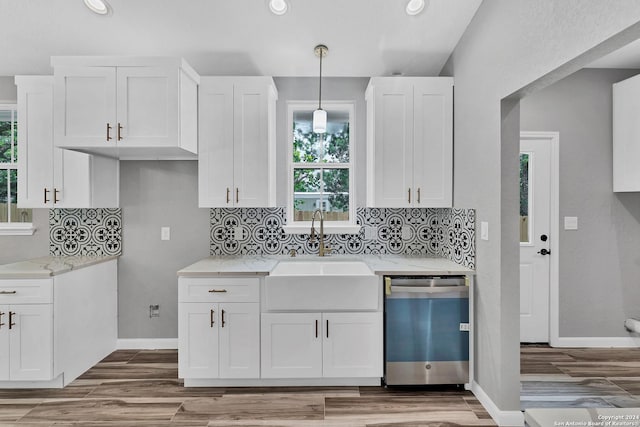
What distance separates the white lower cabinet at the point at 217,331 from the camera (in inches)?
105

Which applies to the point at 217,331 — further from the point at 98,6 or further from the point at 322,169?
the point at 98,6

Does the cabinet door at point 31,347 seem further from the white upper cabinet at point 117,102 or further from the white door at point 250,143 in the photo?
the white door at point 250,143

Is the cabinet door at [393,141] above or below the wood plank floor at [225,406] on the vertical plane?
above

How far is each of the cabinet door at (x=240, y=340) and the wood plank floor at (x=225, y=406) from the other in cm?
18

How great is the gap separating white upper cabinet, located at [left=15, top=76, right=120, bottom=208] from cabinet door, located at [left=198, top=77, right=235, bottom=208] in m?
0.99

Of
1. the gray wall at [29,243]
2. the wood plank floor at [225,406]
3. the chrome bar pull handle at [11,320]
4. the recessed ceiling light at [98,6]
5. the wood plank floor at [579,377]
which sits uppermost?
the recessed ceiling light at [98,6]

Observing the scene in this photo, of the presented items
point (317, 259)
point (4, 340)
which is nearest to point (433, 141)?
point (317, 259)

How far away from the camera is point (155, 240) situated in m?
3.41

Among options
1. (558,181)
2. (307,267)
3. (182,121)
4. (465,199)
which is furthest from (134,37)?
(558,181)

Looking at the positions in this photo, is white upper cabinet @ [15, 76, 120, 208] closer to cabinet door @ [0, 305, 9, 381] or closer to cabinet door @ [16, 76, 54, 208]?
cabinet door @ [16, 76, 54, 208]

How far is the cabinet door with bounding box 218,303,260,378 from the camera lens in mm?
2672

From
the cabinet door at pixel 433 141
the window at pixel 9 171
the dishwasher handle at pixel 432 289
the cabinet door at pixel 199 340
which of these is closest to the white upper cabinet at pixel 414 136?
the cabinet door at pixel 433 141

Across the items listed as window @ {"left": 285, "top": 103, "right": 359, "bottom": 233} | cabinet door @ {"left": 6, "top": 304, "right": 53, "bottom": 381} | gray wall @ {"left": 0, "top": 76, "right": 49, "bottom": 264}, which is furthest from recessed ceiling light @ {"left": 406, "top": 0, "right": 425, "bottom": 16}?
gray wall @ {"left": 0, "top": 76, "right": 49, "bottom": 264}

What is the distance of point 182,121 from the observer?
8.89 feet
